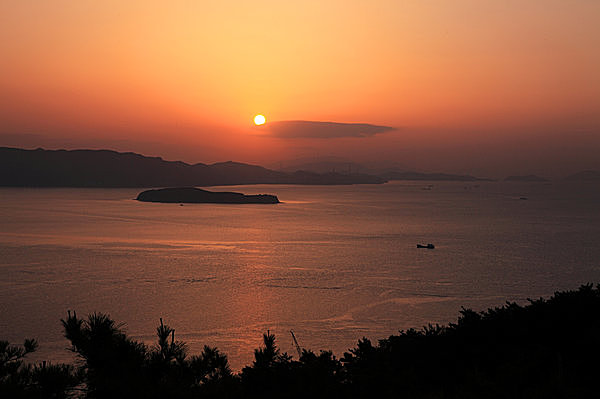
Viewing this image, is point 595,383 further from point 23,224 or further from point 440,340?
point 23,224

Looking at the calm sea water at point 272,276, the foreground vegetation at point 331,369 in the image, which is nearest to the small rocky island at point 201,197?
the calm sea water at point 272,276

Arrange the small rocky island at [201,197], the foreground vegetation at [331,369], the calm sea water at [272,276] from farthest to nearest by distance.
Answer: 1. the small rocky island at [201,197]
2. the calm sea water at [272,276]
3. the foreground vegetation at [331,369]

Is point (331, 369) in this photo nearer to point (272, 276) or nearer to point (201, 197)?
point (272, 276)

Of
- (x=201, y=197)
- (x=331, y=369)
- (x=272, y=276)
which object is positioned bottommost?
(x=272, y=276)

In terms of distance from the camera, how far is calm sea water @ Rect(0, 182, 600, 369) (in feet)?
105

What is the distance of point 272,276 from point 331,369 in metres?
38.8

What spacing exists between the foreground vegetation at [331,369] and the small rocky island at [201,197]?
150 m

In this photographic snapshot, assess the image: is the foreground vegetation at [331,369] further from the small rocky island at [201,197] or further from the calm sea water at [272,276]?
the small rocky island at [201,197]

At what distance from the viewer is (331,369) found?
9.85 meters

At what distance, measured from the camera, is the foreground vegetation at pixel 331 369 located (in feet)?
29.0

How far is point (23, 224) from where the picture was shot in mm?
93562

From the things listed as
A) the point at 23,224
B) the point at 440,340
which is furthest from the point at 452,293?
the point at 23,224

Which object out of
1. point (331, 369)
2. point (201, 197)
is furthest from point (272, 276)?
point (201, 197)

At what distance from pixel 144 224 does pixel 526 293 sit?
2685 inches
